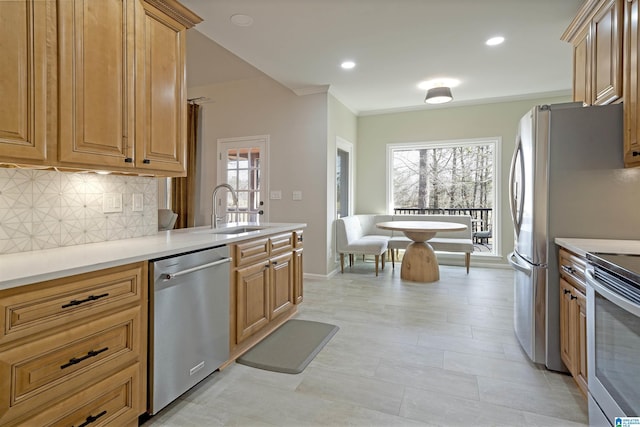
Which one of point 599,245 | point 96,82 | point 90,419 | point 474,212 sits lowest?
point 90,419

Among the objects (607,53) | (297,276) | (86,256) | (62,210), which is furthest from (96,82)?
(607,53)

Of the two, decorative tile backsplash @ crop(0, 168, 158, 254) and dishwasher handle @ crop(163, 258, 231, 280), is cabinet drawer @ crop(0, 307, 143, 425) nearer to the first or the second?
dishwasher handle @ crop(163, 258, 231, 280)

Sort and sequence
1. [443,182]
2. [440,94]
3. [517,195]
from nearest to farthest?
1. [517,195]
2. [440,94]
3. [443,182]

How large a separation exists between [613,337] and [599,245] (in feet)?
2.25

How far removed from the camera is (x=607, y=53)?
224 centimetres

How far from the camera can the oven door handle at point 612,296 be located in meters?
1.16

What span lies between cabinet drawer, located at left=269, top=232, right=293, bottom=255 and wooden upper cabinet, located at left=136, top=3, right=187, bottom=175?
2.85 ft

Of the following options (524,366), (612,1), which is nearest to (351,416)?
(524,366)

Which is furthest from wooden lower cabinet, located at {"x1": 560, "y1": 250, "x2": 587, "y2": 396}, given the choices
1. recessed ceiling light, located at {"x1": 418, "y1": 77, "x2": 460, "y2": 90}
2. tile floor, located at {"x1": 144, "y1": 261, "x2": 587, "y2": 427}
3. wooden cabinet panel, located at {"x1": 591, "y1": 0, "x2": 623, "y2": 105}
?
recessed ceiling light, located at {"x1": 418, "y1": 77, "x2": 460, "y2": 90}

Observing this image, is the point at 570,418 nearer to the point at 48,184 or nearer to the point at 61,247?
the point at 61,247

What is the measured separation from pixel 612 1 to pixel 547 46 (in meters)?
1.30

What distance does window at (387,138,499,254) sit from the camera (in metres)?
5.90

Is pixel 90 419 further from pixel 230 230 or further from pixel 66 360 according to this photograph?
pixel 230 230

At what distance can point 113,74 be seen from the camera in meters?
1.75
